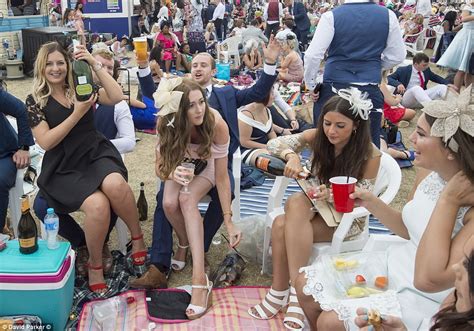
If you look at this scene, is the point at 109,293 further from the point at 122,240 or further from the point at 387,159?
the point at 387,159

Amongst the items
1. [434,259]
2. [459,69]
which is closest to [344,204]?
[434,259]

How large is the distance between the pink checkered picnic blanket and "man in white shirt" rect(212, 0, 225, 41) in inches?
515

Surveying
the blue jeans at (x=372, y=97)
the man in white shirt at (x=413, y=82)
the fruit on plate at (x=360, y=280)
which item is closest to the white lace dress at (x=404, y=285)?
the fruit on plate at (x=360, y=280)

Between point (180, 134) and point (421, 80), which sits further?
point (421, 80)

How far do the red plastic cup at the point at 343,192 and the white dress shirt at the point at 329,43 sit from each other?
191 cm

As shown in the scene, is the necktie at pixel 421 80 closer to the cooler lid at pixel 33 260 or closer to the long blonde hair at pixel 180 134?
the long blonde hair at pixel 180 134

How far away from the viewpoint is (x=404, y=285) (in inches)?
77.4

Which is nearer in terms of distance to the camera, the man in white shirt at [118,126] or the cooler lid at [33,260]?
the cooler lid at [33,260]

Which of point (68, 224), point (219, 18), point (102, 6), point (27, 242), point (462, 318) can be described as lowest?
point (68, 224)

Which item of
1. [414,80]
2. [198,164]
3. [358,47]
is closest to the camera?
[198,164]

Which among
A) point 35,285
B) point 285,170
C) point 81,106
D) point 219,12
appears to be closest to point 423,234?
point 285,170

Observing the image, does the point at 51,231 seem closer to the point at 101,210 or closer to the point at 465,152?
the point at 101,210

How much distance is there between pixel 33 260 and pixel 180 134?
1.02 metres

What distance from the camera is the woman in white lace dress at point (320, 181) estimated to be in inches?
99.7
